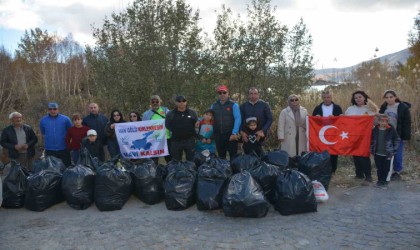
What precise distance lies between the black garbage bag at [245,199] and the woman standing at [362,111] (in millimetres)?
2682

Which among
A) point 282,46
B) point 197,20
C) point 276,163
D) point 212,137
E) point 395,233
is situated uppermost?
point 197,20

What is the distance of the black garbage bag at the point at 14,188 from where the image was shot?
18.0 feet

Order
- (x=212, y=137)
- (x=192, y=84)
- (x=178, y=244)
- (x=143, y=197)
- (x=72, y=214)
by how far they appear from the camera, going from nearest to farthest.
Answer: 1. (x=178, y=244)
2. (x=72, y=214)
3. (x=143, y=197)
4. (x=212, y=137)
5. (x=192, y=84)

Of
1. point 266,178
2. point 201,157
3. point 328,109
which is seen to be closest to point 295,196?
point 266,178

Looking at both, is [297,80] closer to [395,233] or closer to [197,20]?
[197,20]

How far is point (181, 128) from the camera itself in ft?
20.7

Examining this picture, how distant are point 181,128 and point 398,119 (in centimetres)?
378

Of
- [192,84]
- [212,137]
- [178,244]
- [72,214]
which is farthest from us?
[192,84]

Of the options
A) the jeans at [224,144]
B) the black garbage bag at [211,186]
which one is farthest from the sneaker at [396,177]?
the black garbage bag at [211,186]

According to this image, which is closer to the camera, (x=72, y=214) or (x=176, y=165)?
(x=72, y=214)

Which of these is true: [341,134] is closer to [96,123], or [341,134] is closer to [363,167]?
[363,167]

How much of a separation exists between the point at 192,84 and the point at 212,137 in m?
2.48

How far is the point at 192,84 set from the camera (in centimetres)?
861

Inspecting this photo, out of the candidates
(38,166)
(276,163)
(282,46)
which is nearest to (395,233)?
(276,163)
